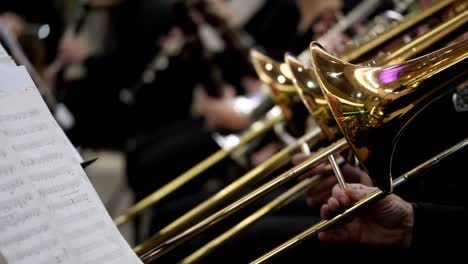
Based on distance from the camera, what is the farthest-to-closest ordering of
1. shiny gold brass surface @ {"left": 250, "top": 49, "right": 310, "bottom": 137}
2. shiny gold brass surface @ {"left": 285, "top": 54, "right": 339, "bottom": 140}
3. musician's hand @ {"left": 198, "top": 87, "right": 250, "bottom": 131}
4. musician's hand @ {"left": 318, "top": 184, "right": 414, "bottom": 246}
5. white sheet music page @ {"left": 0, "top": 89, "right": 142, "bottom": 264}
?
musician's hand @ {"left": 198, "top": 87, "right": 250, "bottom": 131} → shiny gold brass surface @ {"left": 250, "top": 49, "right": 310, "bottom": 137} → shiny gold brass surface @ {"left": 285, "top": 54, "right": 339, "bottom": 140} → musician's hand @ {"left": 318, "top": 184, "right": 414, "bottom": 246} → white sheet music page @ {"left": 0, "top": 89, "right": 142, "bottom": 264}

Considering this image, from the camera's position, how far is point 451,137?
1151 millimetres

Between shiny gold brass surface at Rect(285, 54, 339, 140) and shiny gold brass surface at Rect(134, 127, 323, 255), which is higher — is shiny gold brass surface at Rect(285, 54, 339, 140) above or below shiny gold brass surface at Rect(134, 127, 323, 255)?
above

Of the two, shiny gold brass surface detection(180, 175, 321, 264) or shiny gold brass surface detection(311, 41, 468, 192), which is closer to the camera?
shiny gold brass surface detection(311, 41, 468, 192)

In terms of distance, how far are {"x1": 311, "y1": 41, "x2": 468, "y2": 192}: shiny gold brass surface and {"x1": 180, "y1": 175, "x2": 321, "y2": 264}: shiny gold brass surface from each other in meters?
0.27

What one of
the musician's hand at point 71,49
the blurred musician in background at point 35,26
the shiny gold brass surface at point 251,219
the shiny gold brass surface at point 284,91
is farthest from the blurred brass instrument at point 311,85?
the musician's hand at point 71,49

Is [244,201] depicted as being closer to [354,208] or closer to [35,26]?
[354,208]

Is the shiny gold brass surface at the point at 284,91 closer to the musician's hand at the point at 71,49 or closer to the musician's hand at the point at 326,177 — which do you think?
the musician's hand at the point at 326,177

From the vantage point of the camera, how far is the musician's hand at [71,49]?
2406 mm

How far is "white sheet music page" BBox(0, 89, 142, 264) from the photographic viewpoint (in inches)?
27.6

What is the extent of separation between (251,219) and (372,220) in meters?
0.23

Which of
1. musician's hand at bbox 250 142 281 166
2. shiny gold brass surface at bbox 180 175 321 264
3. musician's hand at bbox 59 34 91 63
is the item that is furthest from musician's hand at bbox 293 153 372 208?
musician's hand at bbox 59 34 91 63

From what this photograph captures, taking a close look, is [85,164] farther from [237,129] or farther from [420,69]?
[237,129]

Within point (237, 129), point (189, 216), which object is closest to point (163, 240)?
point (189, 216)

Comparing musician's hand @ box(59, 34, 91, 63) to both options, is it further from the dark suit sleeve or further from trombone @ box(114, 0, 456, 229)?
the dark suit sleeve
